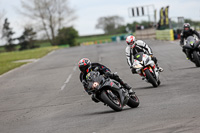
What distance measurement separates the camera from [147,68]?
13789 millimetres

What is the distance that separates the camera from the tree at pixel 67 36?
96.9m

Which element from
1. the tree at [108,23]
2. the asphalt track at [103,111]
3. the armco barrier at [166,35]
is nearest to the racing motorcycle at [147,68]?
the asphalt track at [103,111]

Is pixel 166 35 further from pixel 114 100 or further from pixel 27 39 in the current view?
pixel 27 39

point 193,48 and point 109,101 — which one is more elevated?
point 109,101

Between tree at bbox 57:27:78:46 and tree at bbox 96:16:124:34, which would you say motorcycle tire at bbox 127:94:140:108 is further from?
tree at bbox 96:16:124:34

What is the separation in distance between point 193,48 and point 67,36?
8039 centimetres

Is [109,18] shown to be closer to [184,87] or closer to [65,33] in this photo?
[65,33]

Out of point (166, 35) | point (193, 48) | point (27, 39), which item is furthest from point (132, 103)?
point (27, 39)

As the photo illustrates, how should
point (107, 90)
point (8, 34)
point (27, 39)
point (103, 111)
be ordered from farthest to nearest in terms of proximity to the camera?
point (8, 34), point (27, 39), point (103, 111), point (107, 90)

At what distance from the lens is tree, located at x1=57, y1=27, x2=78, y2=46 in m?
96.9

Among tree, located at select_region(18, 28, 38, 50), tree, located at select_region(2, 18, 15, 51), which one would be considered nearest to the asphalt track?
tree, located at select_region(18, 28, 38, 50)

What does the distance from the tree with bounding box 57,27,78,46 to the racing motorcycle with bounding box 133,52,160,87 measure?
8283cm

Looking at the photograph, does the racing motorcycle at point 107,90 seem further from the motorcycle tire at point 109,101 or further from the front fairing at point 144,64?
the front fairing at point 144,64

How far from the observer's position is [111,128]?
816 cm
